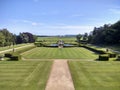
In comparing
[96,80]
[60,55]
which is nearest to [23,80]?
[96,80]

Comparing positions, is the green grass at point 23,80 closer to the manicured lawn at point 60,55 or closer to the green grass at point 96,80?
the green grass at point 96,80

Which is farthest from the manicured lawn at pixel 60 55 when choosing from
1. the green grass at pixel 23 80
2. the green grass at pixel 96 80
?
the green grass at pixel 23 80

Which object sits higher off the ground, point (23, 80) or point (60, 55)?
point (60, 55)

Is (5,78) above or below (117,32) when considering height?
below

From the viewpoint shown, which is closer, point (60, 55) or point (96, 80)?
point (96, 80)

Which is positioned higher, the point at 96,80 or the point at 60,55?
the point at 60,55

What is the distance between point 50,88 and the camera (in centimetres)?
1337

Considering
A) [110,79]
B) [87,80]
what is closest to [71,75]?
[87,80]

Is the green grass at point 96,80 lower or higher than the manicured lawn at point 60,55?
lower

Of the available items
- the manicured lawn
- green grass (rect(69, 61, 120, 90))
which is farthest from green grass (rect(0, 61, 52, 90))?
the manicured lawn

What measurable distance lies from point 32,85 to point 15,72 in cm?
509

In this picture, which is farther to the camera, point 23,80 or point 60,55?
Answer: point 60,55

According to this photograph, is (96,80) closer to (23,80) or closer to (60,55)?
(23,80)

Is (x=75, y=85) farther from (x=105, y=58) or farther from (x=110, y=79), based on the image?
(x=105, y=58)
